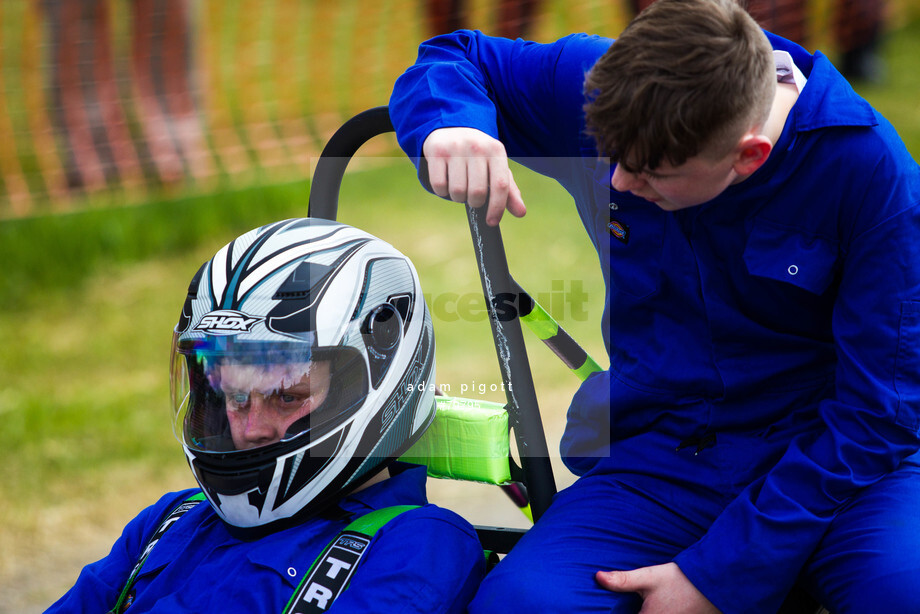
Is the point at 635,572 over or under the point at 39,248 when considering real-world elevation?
over

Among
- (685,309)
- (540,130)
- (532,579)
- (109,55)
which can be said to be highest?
(540,130)

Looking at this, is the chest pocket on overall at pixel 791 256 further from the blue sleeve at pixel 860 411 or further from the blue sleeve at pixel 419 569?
the blue sleeve at pixel 419 569

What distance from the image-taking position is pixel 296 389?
73.4 inches

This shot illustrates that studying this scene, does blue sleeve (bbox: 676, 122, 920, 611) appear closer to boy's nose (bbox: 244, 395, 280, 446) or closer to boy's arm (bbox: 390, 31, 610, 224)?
boy's arm (bbox: 390, 31, 610, 224)

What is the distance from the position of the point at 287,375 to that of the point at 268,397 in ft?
0.22

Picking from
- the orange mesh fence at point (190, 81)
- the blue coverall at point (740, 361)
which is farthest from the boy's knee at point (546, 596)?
the orange mesh fence at point (190, 81)

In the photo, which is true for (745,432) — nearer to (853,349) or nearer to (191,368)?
(853,349)

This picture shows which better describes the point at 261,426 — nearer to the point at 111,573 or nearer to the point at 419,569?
the point at 419,569

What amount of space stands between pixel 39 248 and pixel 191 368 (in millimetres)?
4836

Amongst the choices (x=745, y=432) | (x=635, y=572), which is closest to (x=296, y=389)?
(x=635, y=572)

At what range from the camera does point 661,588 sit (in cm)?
163

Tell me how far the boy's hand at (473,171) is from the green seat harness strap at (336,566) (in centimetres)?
69

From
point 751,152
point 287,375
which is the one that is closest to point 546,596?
point 287,375

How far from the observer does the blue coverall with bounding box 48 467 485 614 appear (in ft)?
5.65
